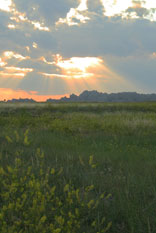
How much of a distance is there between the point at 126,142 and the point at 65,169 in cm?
540

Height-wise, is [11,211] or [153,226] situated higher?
[11,211]

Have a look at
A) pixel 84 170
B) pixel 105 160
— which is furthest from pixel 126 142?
pixel 84 170

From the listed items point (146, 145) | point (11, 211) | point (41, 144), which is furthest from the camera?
point (146, 145)

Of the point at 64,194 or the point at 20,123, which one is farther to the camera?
the point at 20,123

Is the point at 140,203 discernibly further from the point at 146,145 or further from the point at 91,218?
the point at 146,145

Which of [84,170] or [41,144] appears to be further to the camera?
[41,144]

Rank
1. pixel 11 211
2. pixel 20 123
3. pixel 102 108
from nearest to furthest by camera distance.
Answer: pixel 11 211
pixel 20 123
pixel 102 108

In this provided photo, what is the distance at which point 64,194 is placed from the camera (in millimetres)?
4227

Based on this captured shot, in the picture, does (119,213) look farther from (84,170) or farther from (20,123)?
(20,123)

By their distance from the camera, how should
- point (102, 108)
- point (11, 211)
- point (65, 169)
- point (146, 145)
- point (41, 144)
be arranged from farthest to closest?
point (102, 108)
point (146, 145)
point (41, 144)
point (65, 169)
point (11, 211)

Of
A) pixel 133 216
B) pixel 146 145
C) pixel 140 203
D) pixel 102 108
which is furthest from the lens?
pixel 102 108

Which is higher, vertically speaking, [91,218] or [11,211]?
[11,211]

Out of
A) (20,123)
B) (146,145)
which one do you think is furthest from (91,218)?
(20,123)

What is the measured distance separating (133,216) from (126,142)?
6.91 m
